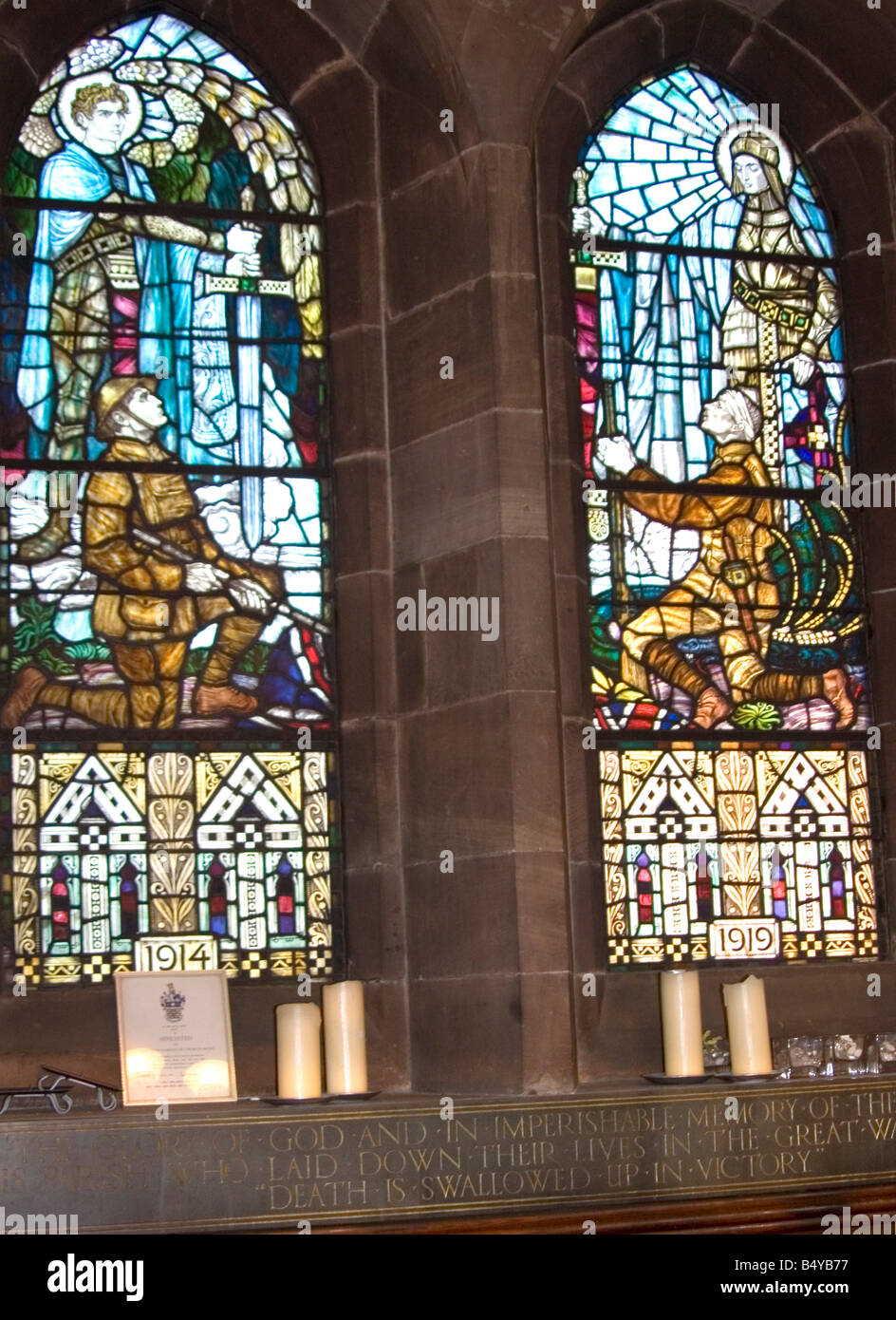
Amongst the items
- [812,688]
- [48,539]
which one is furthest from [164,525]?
[812,688]

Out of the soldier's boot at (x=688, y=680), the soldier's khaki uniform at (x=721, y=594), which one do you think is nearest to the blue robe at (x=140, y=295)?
the soldier's khaki uniform at (x=721, y=594)

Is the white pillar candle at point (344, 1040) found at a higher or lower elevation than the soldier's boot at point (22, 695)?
lower

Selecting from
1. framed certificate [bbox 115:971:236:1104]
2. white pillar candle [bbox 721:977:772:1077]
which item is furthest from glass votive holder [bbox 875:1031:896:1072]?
framed certificate [bbox 115:971:236:1104]

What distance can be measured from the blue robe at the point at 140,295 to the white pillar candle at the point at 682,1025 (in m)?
2.69

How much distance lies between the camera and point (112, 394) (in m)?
7.73

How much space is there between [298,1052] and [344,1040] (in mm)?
154

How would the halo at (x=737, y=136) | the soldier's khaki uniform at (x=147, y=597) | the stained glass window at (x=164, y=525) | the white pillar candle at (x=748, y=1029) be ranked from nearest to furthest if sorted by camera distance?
the white pillar candle at (x=748, y=1029) < the stained glass window at (x=164, y=525) < the soldier's khaki uniform at (x=147, y=597) < the halo at (x=737, y=136)

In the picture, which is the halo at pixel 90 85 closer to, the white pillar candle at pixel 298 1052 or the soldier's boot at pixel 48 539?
the soldier's boot at pixel 48 539

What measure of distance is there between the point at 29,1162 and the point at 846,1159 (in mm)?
2699

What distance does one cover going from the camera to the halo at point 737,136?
28.3 ft

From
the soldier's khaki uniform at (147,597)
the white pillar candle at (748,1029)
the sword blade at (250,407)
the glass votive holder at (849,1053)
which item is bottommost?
the glass votive holder at (849,1053)

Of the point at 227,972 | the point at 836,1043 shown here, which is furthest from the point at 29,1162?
the point at 836,1043

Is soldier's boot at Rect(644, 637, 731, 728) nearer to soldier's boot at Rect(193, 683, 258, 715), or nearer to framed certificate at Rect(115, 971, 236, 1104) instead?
soldier's boot at Rect(193, 683, 258, 715)

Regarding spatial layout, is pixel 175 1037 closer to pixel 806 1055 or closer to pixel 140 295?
pixel 806 1055
